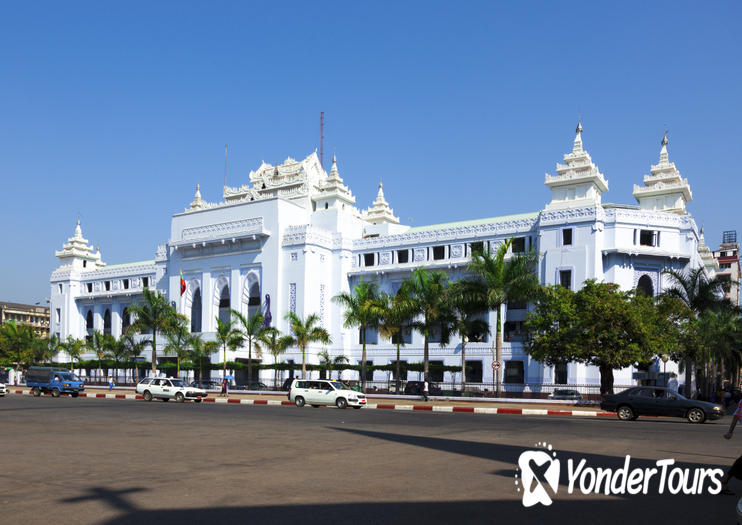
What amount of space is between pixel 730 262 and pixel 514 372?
89216mm

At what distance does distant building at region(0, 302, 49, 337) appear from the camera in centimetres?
13412

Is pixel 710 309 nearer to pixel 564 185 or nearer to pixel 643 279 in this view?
pixel 643 279

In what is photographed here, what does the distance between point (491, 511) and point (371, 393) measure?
124ft

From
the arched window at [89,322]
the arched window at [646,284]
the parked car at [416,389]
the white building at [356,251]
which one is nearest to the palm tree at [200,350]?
the white building at [356,251]

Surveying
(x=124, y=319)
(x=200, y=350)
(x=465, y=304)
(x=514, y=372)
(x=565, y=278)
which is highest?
(x=565, y=278)

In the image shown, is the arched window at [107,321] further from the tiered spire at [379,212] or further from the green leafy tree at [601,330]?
the green leafy tree at [601,330]

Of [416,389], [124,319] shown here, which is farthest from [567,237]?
[124,319]

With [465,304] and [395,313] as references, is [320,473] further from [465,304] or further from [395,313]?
[395,313]

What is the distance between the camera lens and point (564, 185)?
52844 millimetres

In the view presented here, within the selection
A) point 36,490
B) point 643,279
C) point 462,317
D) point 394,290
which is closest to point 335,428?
point 36,490

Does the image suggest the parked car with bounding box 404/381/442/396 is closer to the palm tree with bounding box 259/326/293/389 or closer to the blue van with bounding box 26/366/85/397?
the palm tree with bounding box 259/326/293/389

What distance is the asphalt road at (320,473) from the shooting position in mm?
7547

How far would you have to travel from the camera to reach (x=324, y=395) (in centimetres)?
3194

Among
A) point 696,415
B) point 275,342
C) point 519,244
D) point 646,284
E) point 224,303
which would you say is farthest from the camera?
point 224,303
